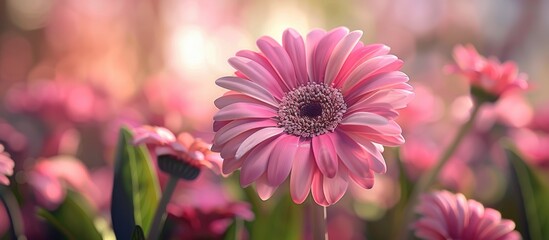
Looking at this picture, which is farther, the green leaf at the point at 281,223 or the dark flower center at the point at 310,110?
the green leaf at the point at 281,223

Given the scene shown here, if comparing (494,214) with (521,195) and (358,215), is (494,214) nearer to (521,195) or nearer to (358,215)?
(521,195)

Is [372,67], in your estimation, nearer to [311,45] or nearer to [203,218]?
[311,45]

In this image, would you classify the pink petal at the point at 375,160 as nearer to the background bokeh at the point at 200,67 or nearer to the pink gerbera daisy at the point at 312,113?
the pink gerbera daisy at the point at 312,113

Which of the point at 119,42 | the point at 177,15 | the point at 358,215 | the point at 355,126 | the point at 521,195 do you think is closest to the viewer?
the point at 355,126

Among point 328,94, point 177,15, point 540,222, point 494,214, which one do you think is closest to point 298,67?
point 328,94

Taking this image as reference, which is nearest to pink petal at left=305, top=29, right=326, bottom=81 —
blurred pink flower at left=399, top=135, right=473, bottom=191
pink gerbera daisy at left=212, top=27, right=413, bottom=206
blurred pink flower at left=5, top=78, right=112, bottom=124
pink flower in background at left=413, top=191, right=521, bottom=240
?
pink gerbera daisy at left=212, top=27, right=413, bottom=206

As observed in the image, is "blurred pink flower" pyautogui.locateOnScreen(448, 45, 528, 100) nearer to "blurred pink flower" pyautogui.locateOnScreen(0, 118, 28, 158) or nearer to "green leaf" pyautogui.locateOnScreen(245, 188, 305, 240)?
"green leaf" pyautogui.locateOnScreen(245, 188, 305, 240)

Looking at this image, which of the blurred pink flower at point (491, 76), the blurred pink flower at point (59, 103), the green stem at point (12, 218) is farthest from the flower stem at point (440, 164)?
the blurred pink flower at point (59, 103)
